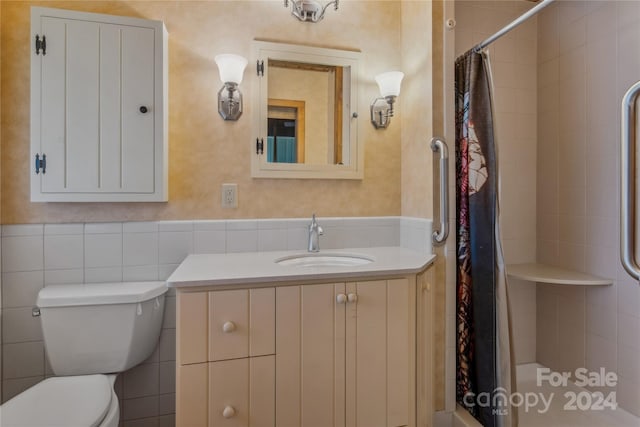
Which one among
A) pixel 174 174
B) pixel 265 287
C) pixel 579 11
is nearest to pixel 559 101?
pixel 579 11

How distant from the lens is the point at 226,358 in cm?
122

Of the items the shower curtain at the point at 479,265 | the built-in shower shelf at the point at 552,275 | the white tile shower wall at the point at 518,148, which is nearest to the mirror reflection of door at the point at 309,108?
the shower curtain at the point at 479,265

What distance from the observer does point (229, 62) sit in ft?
5.33

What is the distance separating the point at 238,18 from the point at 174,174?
886mm

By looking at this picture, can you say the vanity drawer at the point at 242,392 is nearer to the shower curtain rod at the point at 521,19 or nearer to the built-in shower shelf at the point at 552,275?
the built-in shower shelf at the point at 552,275

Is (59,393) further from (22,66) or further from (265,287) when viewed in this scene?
(22,66)

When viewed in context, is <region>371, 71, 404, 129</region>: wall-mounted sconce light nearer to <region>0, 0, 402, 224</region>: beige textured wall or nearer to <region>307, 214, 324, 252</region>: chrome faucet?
<region>0, 0, 402, 224</region>: beige textured wall

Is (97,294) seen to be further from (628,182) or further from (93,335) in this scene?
(628,182)

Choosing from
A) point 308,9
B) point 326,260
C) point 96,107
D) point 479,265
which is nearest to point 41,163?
point 96,107

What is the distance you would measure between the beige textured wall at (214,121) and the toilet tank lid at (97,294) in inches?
12.7

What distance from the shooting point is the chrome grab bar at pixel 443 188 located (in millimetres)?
1567

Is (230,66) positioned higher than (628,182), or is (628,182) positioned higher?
(230,66)

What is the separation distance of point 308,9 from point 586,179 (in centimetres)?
187

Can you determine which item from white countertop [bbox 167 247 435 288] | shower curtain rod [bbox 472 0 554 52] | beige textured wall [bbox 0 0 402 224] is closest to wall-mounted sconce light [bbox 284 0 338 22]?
beige textured wall [bbox 0 0 402 224]
